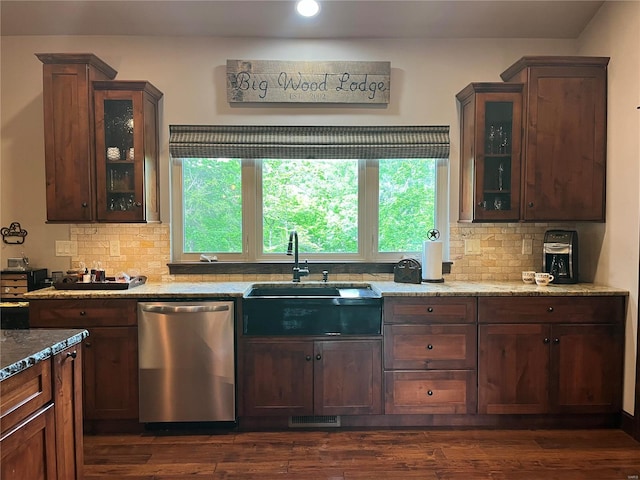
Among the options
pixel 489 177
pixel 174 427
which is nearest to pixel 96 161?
pixel 174 427

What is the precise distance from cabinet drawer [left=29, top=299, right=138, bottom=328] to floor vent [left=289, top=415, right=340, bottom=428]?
1.21 metres

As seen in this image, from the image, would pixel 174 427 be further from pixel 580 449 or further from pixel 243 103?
pixel 580 449

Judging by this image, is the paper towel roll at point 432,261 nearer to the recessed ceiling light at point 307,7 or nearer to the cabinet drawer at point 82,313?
the recessed ceiling light at point 307,7

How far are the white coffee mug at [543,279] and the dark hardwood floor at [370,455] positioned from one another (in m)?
0.95

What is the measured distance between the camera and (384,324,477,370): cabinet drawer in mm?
2750

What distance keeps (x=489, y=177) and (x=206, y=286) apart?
6.94 feet

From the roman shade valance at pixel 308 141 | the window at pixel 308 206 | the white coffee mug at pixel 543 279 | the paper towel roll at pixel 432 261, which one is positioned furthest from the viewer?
the window at pixel 308 206

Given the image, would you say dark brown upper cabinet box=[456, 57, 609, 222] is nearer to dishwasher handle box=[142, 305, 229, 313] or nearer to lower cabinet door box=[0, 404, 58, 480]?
dishwasher handle box=[142, 305, 229, 313]

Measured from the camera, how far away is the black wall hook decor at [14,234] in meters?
3.19

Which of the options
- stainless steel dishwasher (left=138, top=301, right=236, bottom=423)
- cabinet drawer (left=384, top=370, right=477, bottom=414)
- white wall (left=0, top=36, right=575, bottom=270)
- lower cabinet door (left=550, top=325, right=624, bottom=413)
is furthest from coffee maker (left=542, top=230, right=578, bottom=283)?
stainless steel dishwasher (left=138, top=301, right=236, bottom=423)

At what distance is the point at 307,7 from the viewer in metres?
2.90

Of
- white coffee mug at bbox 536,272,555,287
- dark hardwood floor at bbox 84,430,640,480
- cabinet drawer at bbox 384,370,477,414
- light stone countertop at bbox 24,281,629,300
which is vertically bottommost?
dark hardwood floor at bbox 84,430,640,480

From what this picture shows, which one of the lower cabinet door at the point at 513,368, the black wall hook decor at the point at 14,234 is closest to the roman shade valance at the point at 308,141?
the black wall hook decor at the point at 14,234

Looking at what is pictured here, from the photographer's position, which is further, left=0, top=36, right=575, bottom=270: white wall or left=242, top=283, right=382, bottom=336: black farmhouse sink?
left=0, top=36, right=575, bottom=270: white wall
